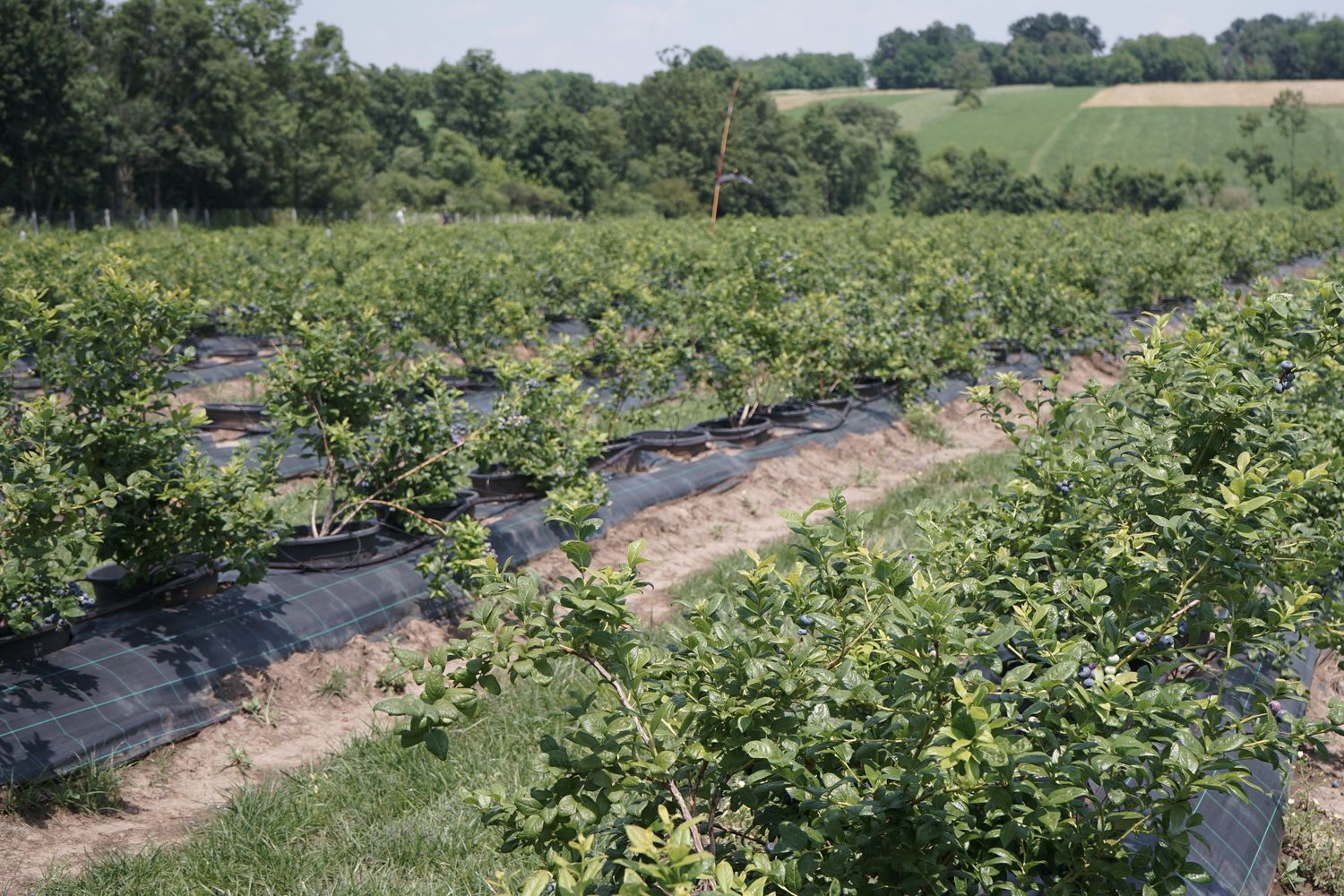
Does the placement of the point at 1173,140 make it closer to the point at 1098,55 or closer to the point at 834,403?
the point at 1098,55

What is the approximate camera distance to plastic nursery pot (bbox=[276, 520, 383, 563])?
5578mm

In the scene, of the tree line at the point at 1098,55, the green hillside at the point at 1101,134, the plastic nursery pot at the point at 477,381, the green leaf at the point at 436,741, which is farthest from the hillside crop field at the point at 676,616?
the tree line at the point at 1098,55

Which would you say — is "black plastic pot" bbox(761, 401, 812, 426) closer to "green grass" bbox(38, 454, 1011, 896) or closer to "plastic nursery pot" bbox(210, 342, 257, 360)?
"green grass" bbox(38, 454, 1011, 896)

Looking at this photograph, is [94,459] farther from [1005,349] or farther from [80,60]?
[80,60]

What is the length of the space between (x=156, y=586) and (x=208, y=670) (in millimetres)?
509

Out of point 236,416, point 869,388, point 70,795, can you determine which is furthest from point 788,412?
point 70,795

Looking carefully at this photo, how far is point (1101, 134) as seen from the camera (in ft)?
255

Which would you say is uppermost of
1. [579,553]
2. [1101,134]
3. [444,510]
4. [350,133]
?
[1101,134]

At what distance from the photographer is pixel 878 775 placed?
1.99 metres

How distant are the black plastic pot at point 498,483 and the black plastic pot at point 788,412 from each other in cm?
312

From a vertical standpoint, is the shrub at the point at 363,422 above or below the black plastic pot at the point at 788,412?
above

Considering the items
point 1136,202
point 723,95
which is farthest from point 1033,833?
point 723,95

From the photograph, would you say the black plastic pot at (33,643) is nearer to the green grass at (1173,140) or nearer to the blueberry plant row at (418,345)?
the blueberry plant row at (418,345)

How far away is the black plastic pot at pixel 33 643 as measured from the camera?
13.8 ft
